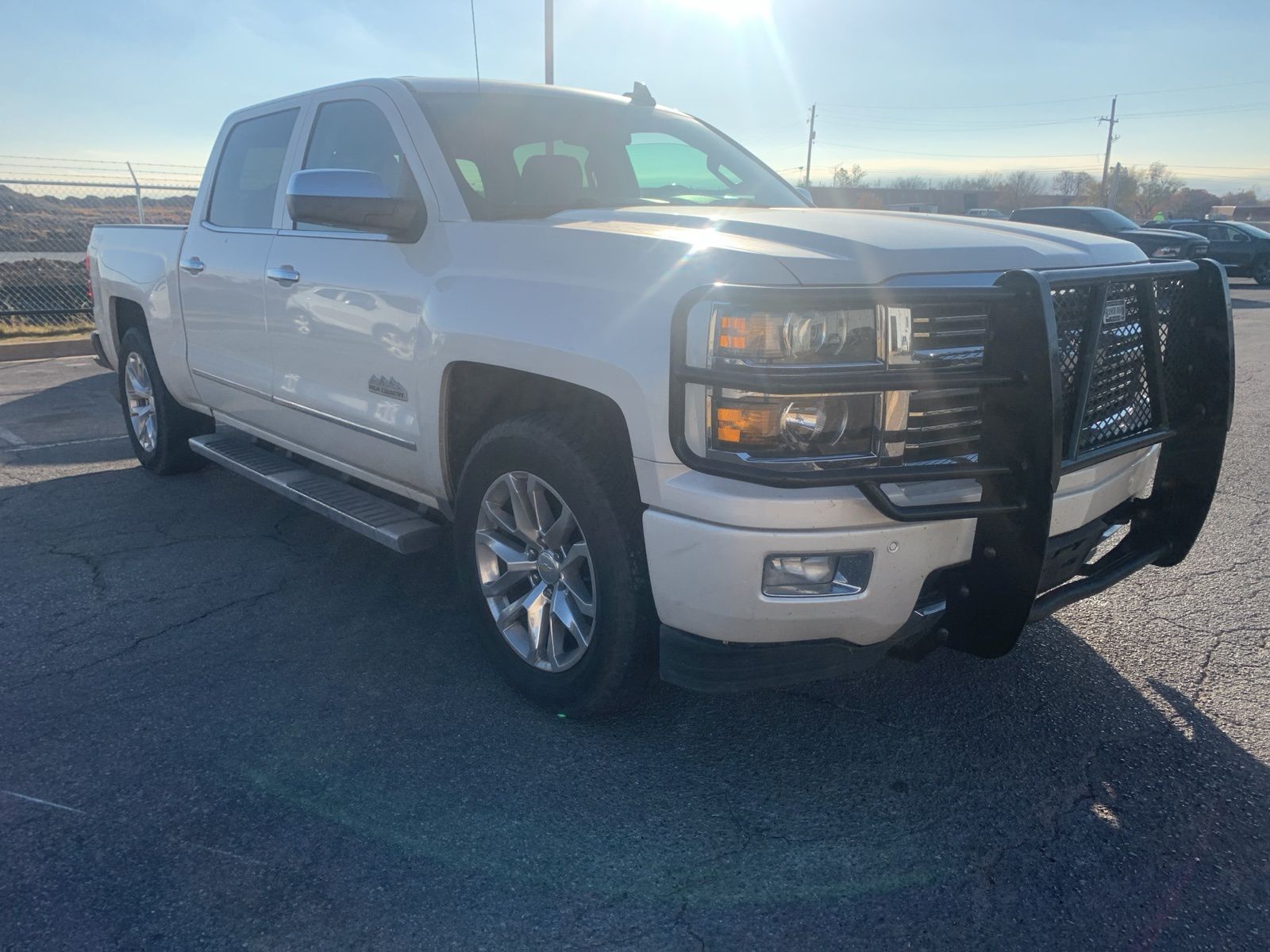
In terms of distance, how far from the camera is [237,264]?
4703 mm

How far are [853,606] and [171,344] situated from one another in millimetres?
4382

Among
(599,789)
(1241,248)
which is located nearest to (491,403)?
(599,789)

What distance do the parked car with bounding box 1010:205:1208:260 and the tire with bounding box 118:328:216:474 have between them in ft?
50.9

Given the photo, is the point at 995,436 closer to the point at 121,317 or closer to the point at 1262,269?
the point at 121,317

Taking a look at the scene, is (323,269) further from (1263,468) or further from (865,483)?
(1263,468)

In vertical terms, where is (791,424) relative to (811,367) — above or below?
below

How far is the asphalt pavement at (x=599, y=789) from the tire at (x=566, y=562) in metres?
0.18

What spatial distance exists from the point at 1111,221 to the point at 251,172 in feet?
62.2

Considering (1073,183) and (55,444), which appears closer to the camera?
(55,444)

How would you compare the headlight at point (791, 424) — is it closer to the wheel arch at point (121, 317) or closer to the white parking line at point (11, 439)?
the wheel arch at point (121, 317)

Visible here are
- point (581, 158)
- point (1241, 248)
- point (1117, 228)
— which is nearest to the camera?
point (581, 158)

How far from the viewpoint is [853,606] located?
256cm

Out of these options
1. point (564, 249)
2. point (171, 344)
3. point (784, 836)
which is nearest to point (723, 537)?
point (784, 836)

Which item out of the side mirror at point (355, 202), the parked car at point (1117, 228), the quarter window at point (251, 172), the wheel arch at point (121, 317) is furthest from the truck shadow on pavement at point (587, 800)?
the parked car at point (1117, 228)
